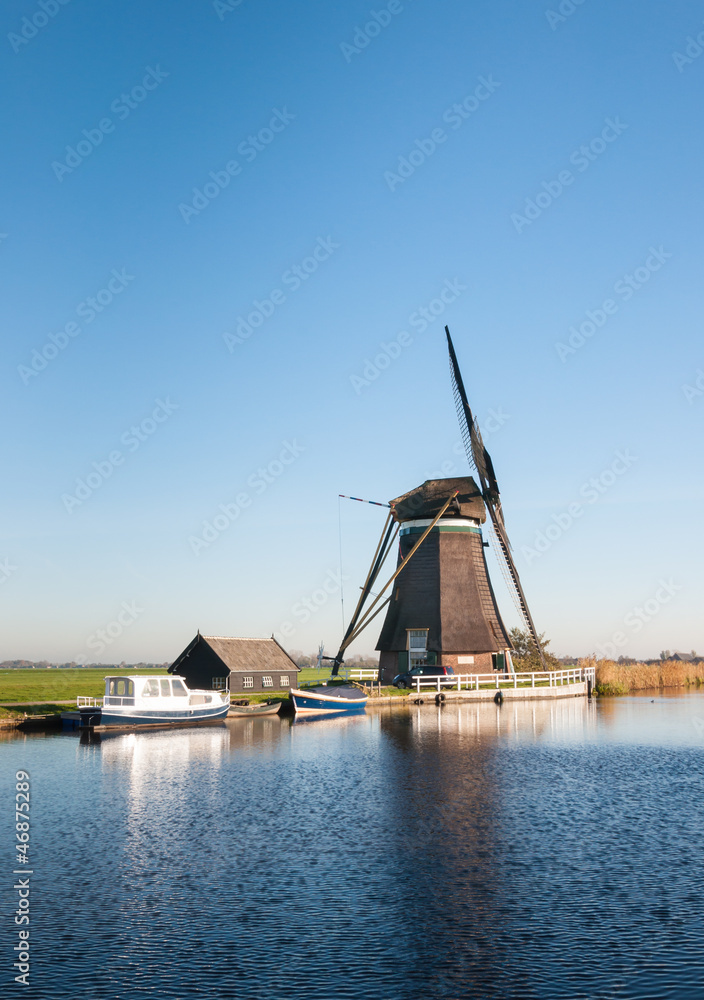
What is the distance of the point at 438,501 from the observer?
5506cm

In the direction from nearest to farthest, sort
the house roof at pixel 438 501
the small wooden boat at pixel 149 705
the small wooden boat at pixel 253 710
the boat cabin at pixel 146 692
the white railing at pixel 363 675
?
the small wooden boat at pixel 149 705 < the boat cabin at pixel 146 692 < the small wooden boat at pixel 253 710 < the house roof at pixel 438 501 < the white railing at pixel 363 675

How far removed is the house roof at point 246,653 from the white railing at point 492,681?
910cm

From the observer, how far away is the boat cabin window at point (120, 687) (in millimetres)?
38562

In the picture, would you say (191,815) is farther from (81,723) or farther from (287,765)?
(81,723)

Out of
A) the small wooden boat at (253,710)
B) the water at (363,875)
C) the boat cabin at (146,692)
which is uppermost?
the boat cabin at (146,692)

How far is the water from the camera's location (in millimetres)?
10500

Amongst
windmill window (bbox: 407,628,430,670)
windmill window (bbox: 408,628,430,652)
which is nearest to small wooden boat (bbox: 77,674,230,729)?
windmill window (bbox: 407,628,430,670)

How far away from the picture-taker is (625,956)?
11.0 metres

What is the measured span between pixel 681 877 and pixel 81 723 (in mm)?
29852

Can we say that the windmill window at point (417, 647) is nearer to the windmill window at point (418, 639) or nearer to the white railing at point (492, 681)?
the windmill window at point (418, 639)

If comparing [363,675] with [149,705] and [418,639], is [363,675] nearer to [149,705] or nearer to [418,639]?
[418,639]

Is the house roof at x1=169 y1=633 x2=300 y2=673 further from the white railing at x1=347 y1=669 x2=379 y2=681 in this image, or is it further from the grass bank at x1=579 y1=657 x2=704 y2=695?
the grass bank at x1=579 y1=657 x2=704 y2=695

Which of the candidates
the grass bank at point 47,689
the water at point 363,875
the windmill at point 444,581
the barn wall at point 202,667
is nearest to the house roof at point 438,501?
the windmill at point 444,581

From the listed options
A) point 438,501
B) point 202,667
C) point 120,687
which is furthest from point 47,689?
point 438,501
